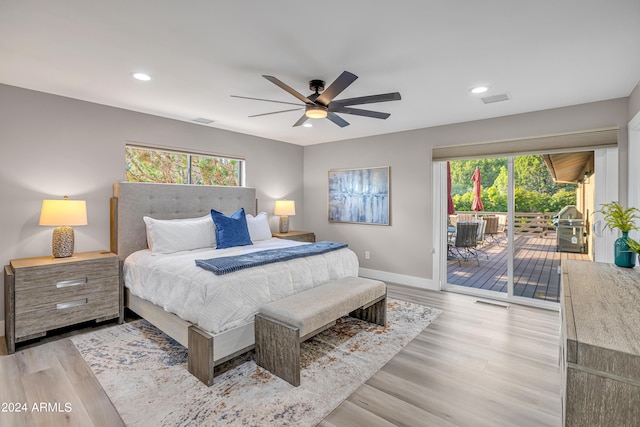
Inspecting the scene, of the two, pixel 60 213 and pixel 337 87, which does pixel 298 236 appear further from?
pixel 337 87

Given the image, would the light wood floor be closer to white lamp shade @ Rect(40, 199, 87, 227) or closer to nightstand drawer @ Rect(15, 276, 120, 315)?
nightstand drawer @ Rect(15, 276, 120, 315)

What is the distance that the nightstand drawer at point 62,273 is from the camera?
2750 mm

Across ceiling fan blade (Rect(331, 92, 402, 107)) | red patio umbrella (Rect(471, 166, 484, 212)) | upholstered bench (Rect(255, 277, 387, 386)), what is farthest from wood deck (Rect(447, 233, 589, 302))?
ceiling fan blade (Rect(331, 92, 402, 107))

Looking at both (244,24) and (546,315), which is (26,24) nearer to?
Result: (244,24)

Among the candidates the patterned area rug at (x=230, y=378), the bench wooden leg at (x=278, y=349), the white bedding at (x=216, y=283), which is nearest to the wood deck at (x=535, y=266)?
the patterned area rug at (x=230, y=378)

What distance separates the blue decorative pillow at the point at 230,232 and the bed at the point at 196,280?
14 centimetres

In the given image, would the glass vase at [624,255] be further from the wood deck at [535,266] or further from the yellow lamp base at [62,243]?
the yellow lamp base at [62,243]

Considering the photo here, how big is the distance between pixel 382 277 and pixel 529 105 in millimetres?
3089

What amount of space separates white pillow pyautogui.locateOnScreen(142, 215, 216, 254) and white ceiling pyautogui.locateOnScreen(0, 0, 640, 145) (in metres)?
1.39

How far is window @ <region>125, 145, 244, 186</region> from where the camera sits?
4.03 m

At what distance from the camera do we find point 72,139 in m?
3.41

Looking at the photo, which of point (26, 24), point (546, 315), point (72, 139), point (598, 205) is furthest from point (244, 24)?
→ point (546, 315)

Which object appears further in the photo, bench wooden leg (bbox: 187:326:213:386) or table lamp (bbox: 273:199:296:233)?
table lamp (bbox: 273:199:296:233)

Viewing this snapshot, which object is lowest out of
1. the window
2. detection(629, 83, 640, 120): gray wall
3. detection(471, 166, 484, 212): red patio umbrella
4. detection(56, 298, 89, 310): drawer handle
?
detection(56, 298, 89, 310): drawer handle
